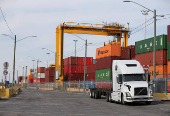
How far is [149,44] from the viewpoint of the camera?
4291cm

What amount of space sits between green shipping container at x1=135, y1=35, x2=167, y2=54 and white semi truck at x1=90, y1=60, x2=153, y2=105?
16.9 metres

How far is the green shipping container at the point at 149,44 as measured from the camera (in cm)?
3953

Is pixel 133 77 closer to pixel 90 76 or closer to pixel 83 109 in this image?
pixel 83 109

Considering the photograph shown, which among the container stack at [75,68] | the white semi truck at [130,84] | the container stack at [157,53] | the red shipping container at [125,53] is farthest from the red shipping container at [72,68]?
the white semi truck at [130,84]

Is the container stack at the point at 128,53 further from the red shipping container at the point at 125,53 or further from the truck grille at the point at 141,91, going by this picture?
the truck grille at the point at 141,91

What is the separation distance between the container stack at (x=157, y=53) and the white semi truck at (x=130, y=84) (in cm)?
1626

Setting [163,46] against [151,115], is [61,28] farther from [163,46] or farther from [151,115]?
[151,115]

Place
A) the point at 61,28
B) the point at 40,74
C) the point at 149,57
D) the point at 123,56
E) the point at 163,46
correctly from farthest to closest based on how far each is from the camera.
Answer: the point at 40,74 → the point at 61,28 → the point at 123,56 → the point at 149,57 → the point at 163,46

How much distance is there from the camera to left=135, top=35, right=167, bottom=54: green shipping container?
3953cm

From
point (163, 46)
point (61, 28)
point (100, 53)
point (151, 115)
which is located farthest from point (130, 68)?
point (61, 28)

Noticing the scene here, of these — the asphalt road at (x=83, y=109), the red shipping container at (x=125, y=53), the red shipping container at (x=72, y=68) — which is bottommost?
the asphalt road at (x=83, y=109)

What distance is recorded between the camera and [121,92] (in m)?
23.1

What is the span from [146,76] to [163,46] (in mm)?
17660

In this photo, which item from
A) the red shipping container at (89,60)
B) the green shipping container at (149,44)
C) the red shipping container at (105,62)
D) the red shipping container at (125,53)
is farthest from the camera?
the red shipping container at (89,60)
